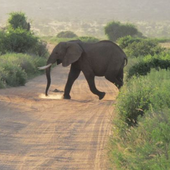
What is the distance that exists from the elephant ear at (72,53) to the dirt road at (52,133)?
5.40 feet

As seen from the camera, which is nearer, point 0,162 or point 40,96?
point 0,162

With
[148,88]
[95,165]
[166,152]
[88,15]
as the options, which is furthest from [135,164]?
[88,15]

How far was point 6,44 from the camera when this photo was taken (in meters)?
29.6

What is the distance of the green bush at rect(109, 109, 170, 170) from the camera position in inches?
230

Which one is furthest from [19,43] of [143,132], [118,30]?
[118,30]

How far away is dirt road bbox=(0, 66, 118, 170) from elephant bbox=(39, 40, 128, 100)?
1.68 m

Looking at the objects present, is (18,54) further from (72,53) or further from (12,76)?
(72,53)

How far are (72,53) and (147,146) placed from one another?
951cm

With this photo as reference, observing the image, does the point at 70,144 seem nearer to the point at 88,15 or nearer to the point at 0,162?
the point at 0,162

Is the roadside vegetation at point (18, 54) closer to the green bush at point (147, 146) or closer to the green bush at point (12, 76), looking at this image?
the green bush at point (12, 76)

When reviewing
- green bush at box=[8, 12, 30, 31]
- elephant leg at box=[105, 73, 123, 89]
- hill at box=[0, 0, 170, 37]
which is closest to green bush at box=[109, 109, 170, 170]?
elephant leg at box=[105, 73, 123, 89]

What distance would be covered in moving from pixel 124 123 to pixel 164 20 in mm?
159023

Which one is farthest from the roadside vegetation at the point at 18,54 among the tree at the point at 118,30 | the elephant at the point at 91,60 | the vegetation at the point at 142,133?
the tree at the point at 118,30

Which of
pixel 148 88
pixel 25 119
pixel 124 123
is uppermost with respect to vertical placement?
pixel 148 88
